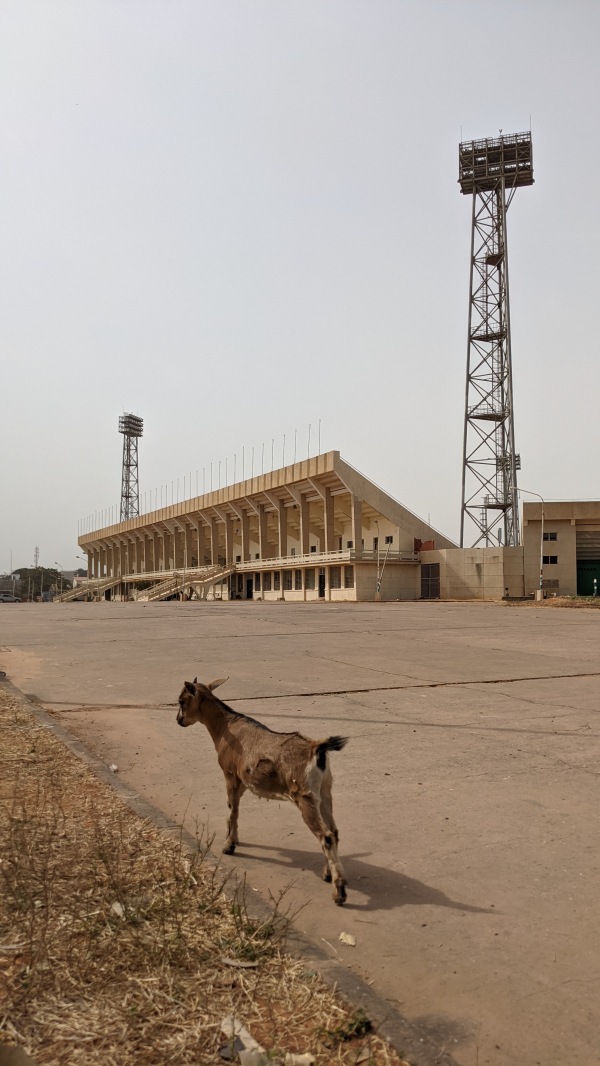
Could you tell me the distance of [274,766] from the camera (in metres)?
4.25

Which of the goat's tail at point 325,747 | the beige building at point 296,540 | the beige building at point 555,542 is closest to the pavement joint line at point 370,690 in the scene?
the goat's tail at point 325,747

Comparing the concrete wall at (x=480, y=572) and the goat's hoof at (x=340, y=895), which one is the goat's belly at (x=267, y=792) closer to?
the goat's hoof at (x=340, y=895)

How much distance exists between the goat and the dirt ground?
31 cm

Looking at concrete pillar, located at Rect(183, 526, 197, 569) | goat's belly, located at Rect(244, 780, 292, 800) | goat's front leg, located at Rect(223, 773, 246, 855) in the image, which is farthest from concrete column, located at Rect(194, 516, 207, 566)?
goat's belly, located at Rect(244, 780, 292, 800)

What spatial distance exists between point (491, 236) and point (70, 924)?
65.6 metres

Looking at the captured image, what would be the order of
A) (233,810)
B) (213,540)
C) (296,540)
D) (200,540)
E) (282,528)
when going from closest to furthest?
(233,810), (282,528), (296,540), (213,540), (200,540)

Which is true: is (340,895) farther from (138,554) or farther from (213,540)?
(138,554)

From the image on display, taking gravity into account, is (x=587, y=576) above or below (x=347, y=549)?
below

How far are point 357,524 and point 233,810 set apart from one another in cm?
5288

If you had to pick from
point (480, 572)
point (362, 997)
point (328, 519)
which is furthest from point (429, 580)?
point (362, 997)

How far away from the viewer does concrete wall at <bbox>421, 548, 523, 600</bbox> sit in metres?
51.6

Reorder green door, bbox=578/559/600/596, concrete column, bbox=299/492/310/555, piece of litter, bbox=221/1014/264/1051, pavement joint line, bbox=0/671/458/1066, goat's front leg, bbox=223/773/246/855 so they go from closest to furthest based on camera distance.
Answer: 1. piece of litter, bbox=221/1014/264/1051
2. pavement joint line, bbox=0/671/458/1066
3. goat's front leg, bbox=223/773/246/855
4. green door, bbox=578/559/600/596
5. concrete column, bbox=299/492/310/555

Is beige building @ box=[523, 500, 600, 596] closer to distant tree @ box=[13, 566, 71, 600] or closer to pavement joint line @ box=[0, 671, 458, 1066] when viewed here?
pavement joint line @ box=[0, 671, 458, 1066]

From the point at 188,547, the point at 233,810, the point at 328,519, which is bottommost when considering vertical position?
the point at 233,810
